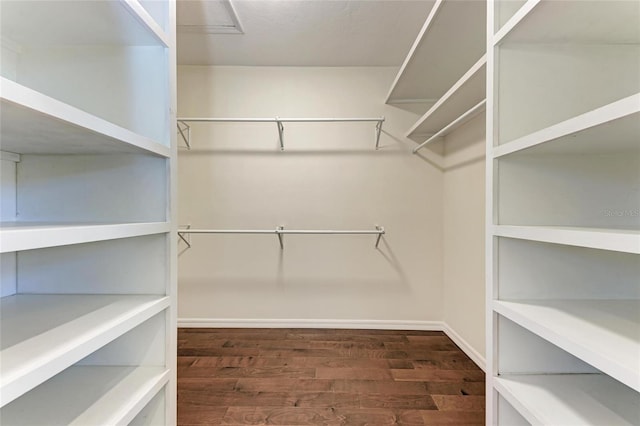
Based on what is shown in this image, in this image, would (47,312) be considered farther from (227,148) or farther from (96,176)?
(227,148)

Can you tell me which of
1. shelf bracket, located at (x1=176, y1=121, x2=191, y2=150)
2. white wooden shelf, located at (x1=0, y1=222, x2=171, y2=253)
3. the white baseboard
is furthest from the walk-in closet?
shelf bracket, located at (x1=176, y1=121, x2=191, y2=150)

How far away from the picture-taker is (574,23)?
0.80 metres

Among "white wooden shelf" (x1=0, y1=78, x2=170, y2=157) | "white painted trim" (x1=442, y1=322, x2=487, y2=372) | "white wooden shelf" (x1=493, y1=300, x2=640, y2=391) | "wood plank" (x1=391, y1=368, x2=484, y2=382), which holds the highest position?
"white wooden shelf" (x1=0, y1=78, x2=170, y2=157)

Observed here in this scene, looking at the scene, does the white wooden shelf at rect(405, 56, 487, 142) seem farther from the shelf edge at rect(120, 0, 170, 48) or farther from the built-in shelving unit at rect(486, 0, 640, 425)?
the shelf edge at rect(120, 0, 170, 48)

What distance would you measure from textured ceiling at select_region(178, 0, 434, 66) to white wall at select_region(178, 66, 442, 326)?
147 millimetres

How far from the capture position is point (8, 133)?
0.76 metres

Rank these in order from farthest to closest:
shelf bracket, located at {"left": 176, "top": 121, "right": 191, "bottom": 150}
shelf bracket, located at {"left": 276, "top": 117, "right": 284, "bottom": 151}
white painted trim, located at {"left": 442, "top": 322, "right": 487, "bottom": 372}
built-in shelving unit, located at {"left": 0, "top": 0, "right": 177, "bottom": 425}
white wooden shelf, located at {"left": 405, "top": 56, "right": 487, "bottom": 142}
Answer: shelf bracket, located at {"left": 176, "top": 121, "right": 191, "bottom": 150} → shelf bracket, located at {"left": 276, "top": 117, "right": 284, "bottom": 151} → white painted trim, located at {"left": 442, "top": 322, "right": 487, "bottom": 372} → white wooden shelf, located at {"left": 405, "top": 56, "right": 487, "bottom": 142} → built-in shelving unit, located at {"left": 0, "top": 0, "right": 177, "bottom": 425}

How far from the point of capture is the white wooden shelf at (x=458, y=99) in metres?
1.20

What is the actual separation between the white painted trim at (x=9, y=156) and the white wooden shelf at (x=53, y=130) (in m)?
0.02

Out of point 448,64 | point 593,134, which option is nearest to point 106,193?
point 593,134

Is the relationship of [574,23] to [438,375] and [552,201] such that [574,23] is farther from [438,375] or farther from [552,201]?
[438,375]

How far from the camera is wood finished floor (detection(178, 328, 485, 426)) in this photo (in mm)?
1388

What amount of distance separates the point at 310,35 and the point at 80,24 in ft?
4.66

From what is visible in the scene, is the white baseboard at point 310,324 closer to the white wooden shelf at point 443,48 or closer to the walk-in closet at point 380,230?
the walk-in closet at point 380,230
